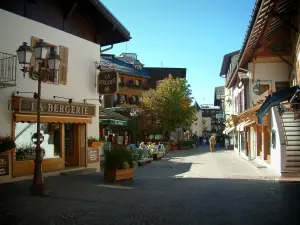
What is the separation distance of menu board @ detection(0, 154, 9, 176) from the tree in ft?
94.8

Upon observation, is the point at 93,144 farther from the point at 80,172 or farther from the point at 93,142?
the point at 80,172

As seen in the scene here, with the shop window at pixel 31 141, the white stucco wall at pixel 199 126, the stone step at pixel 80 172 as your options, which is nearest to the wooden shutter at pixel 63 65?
the shop window at pixel 31 141

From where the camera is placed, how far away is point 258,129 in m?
20.8

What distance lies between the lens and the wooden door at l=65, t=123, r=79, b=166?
15.7m

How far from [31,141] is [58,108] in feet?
5.10

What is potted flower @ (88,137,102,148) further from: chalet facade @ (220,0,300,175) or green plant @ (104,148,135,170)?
chalet facade @ (220,0,300,175)

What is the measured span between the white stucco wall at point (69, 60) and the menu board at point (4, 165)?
0.84 metres

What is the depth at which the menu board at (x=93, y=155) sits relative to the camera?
15983 millimetres

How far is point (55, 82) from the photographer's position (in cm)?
1408

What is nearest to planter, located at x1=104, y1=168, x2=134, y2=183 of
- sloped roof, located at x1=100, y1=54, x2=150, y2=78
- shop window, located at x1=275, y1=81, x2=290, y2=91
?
shop window, located at x1=275, y1=81, x2=290, y2=91

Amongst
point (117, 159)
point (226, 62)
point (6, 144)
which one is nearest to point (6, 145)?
point (6, 144)

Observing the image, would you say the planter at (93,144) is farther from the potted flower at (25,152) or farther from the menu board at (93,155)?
the potted flower at (25,152)

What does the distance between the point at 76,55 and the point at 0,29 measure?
422 cm

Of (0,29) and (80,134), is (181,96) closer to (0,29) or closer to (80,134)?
(80,134)
